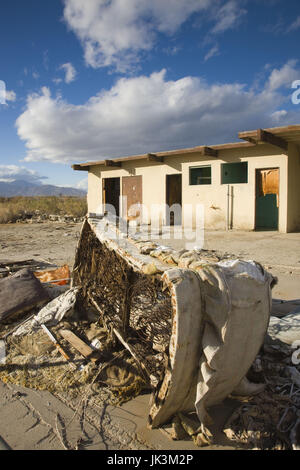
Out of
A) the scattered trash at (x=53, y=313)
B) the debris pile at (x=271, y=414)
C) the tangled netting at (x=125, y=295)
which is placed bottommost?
the debris pile at (x=271, y=414)

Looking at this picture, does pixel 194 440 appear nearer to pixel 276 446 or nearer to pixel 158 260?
pixel 276 446

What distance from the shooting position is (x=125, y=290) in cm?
280

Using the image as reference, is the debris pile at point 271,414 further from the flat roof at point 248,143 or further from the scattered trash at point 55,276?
the flat roof at point 248,143

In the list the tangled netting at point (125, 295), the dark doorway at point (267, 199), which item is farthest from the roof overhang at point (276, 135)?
the tangled netting at point (125, 295)

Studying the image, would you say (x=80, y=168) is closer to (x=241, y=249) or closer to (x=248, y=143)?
(x=248, y=143)

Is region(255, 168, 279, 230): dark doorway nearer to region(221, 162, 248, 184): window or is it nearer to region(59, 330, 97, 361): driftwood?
region(221, 162, 248, 184): window

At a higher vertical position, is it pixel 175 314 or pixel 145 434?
pixel 175 314

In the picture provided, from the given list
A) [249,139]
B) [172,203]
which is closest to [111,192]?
[172,203]

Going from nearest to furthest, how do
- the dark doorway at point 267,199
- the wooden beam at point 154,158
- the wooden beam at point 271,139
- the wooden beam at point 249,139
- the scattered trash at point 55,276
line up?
the scattered trash at point 55,276, the wooden beam at point 271,139, the wooden beam at point 249,139, the dark doorway at point 267,199, the wooden beam at point 154,158

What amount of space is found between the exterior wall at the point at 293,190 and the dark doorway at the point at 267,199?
0.45m

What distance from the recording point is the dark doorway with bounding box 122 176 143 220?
49.3ft

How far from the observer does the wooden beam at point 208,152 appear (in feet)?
38.7

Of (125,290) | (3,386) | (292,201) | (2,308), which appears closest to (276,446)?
(125,290)

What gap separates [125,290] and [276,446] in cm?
148
